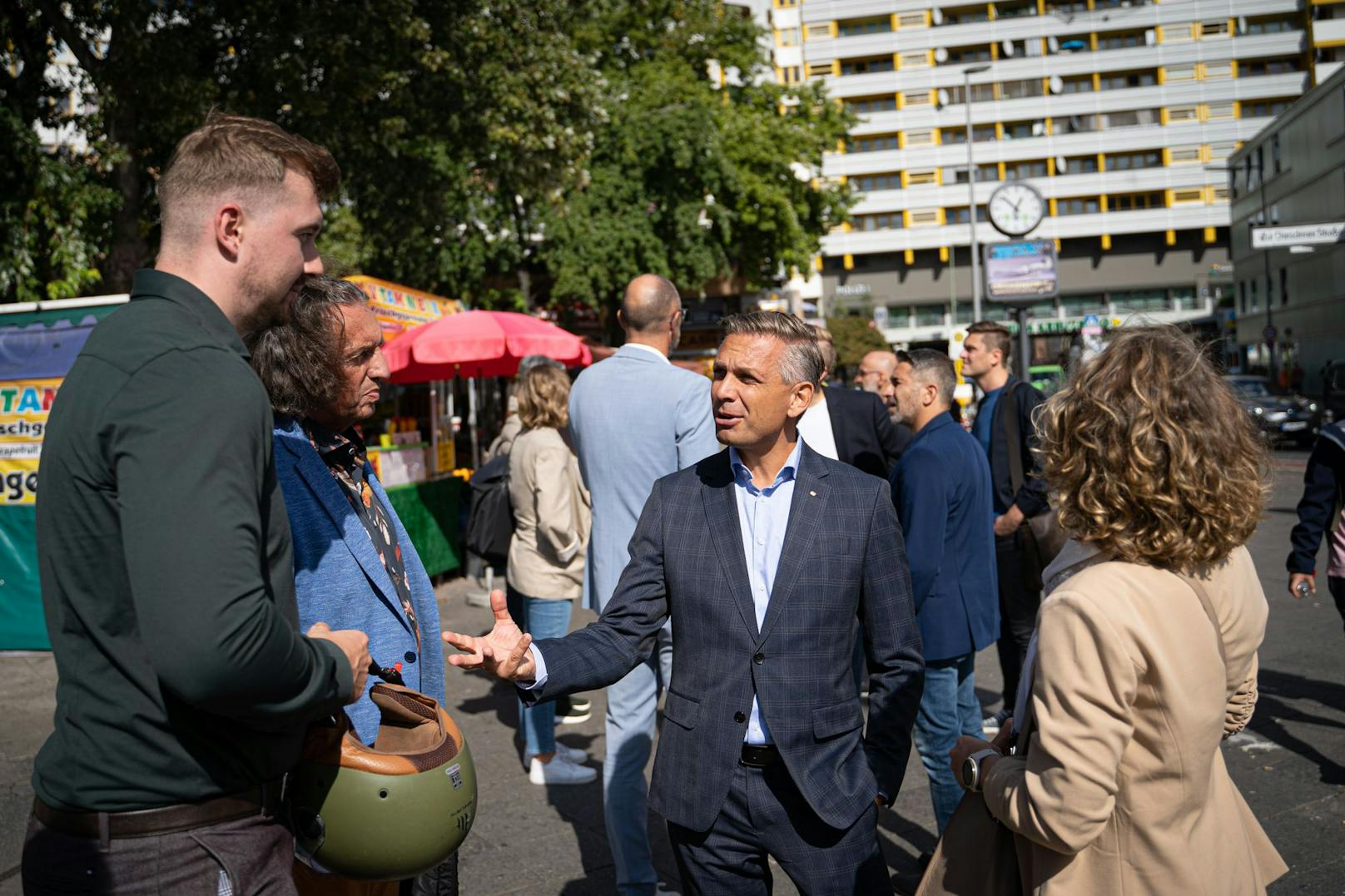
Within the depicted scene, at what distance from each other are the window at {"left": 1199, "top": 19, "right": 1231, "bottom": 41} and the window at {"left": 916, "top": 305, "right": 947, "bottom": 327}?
22.0 metres

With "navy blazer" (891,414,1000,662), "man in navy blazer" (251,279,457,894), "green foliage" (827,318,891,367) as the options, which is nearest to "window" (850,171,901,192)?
"green foliage" (827,318,891,367)

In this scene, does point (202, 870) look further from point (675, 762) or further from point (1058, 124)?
point (1058, 124)

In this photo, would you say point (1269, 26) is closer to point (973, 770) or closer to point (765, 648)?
point (765, 648)

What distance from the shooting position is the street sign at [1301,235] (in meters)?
29.7

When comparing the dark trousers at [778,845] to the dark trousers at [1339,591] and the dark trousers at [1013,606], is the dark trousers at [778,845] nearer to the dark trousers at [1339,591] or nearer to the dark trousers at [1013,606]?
the dark trousers at [1013,606]

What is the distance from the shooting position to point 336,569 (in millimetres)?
2418

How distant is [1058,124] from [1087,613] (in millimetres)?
73476

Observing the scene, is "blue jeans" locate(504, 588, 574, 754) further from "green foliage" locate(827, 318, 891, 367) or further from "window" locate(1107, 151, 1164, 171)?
"window" locate(1107, 151, 1164, 171)

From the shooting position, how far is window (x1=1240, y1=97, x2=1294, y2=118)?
6575cm

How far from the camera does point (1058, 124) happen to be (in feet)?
225

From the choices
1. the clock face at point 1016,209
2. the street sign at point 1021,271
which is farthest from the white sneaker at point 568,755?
the clock face at point 1016,209

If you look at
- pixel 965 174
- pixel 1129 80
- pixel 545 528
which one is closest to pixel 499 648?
pixel 545 528

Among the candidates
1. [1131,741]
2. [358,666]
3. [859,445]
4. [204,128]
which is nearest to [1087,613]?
[1131,741]

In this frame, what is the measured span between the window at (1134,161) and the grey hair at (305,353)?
2896 inches
